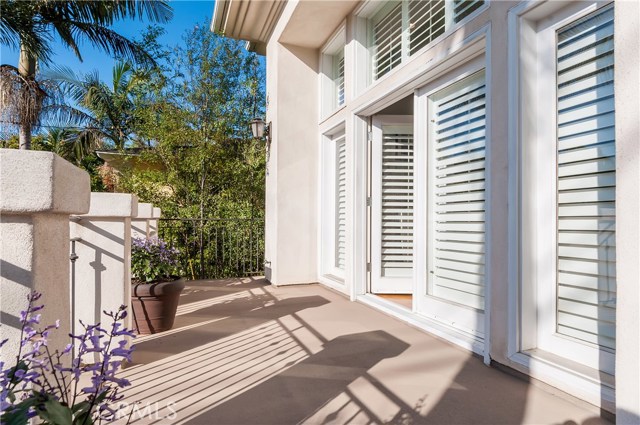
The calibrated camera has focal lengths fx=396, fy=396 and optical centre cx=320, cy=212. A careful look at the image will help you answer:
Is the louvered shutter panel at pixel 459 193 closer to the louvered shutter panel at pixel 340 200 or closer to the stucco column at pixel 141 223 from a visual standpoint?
the louvered shutter panel at pixel 340 200

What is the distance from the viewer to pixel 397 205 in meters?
4.32

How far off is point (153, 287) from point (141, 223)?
4.02 feet

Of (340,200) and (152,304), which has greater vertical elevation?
(340,200)

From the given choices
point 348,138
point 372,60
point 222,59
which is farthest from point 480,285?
point 222,59

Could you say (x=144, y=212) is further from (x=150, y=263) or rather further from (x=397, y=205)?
(x=397, y=205)

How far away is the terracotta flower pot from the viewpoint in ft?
9.78

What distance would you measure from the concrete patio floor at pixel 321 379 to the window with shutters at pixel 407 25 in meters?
2.33

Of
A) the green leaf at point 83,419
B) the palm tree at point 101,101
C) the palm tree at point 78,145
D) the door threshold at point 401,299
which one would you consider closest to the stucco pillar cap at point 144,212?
the door threshold at point 401,299

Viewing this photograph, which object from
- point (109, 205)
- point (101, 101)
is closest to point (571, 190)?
point (109, 205)

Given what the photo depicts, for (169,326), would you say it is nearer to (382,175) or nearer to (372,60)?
(382,175)

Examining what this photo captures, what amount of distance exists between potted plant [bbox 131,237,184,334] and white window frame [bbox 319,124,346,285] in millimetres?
2453

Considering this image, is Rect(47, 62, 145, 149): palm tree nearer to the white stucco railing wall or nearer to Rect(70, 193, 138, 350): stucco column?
the white stucco railing wall

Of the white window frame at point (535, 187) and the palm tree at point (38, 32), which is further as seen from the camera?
the palm tree at point (38, 32)

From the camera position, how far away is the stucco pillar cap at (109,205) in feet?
7.59
